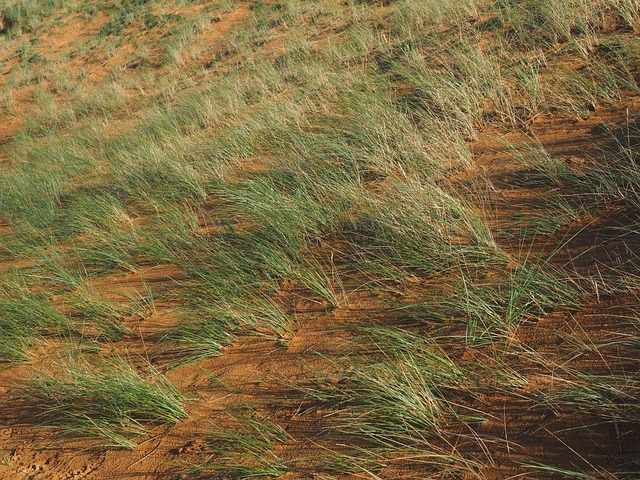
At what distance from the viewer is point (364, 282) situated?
3172mm

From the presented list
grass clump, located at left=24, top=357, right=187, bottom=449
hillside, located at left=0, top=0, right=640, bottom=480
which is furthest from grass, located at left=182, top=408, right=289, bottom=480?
grass clump, located at left=24, top=357, right=187, bottom=449

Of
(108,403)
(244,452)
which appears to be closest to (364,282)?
(244,452)

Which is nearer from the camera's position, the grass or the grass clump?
the grass

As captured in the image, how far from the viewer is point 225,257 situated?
3689mm

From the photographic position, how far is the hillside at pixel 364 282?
2092 mm

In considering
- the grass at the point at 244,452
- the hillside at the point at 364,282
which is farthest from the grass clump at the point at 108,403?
the grass at the point at 244,452

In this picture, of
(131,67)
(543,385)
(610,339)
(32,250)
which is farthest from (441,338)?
(131,67)

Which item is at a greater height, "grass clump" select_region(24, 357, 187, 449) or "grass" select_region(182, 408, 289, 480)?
"grass clump" select_region(24, 357, 187, 449)

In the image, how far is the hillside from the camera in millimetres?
2092

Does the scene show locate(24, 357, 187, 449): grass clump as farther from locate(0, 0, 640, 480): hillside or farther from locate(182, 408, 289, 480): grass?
locate(182, 408, 289, 480): grass

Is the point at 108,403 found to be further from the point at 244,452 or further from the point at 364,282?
the point at 364,282

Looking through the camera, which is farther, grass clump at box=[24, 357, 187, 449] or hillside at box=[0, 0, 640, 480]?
grass clump at box=[24, 357, 187, 449]

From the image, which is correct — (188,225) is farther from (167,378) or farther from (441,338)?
(441,338)

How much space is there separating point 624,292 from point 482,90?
3359 mm
